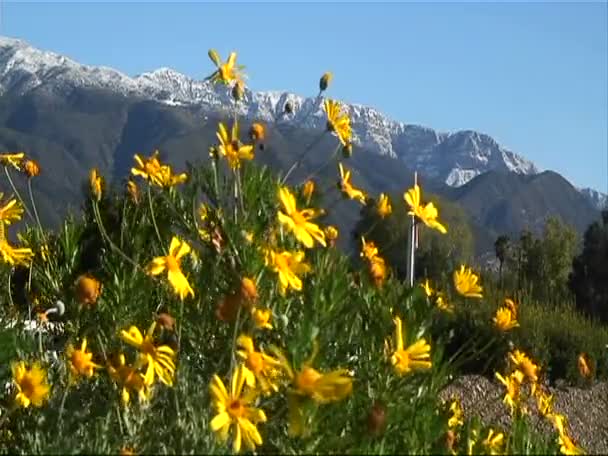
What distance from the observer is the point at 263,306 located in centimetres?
328

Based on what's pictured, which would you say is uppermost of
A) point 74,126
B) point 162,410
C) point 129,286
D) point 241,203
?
point 74,126

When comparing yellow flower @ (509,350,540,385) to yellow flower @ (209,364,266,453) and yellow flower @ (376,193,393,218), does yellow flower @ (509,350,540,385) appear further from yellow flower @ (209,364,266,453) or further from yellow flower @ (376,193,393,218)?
yellow flower @ (209,364,266,453)

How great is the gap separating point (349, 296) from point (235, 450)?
2.55ft

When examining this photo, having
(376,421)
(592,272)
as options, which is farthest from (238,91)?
(592,272)

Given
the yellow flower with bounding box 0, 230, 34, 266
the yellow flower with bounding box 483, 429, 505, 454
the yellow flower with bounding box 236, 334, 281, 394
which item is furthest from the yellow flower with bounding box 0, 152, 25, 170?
the yellow flower with bounding box 483, 429, 505, 454

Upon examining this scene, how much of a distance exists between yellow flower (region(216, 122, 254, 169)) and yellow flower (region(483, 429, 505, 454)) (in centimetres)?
97

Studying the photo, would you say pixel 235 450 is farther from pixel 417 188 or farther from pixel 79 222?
pixel 79 222

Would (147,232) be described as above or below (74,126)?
below

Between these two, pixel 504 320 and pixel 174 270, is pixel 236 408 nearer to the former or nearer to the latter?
pixel 174 270

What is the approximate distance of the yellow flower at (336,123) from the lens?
3959mm

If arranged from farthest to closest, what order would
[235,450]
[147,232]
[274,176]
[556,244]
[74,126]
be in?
1. [74,126]
2. [556,244]
3. [147,232]
4. [274,176]
5. [235,450]

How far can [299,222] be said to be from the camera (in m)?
3.15

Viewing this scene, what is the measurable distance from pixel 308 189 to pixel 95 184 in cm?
105

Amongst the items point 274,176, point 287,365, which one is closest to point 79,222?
point 274,176
